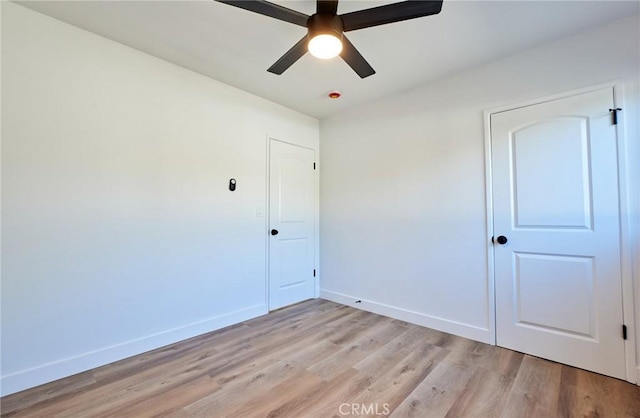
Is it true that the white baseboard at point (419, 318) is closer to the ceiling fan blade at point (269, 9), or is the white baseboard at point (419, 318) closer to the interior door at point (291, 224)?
the interior door at point (291, 224)

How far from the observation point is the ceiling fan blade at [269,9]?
147 centimetres

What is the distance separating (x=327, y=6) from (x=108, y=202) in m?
2.18

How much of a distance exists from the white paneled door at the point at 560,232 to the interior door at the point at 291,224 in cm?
224

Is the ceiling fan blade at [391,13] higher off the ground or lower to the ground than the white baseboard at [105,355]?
higher

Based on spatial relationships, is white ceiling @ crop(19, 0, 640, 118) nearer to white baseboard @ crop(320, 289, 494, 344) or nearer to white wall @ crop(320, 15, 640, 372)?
white wall @ crop(320, 15, 640, 372)

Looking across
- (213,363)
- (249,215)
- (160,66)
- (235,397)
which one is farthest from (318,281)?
(160,66)

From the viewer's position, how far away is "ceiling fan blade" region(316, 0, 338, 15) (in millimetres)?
1534

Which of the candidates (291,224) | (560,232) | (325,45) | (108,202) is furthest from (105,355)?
(560,232)

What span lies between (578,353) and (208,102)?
3904 millimetres

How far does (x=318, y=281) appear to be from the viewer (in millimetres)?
3994

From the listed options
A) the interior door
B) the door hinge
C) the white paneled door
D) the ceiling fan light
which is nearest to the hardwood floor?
the white paneled door

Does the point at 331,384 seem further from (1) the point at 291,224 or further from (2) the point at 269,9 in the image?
(2) the point at 269,9

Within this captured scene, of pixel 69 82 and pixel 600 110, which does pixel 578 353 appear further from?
pixel 69 82

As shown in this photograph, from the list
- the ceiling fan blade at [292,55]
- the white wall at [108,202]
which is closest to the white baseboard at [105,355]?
the white wall at [108,202]
